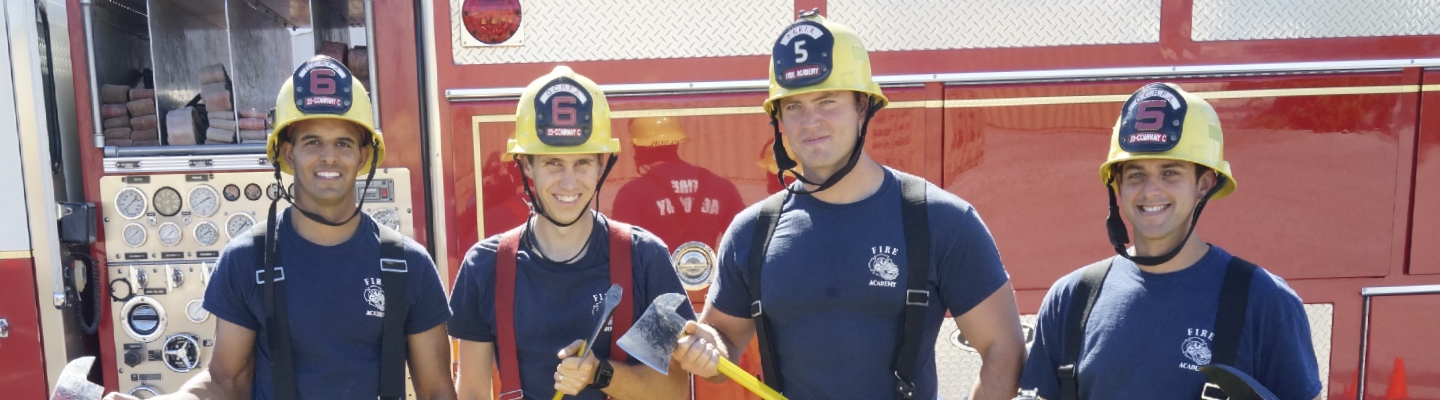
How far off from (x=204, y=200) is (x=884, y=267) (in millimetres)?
2693

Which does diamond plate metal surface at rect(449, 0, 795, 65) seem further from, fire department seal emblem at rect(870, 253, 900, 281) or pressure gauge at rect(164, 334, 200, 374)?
pressure gauge at rect(164, 334, 200, 374)

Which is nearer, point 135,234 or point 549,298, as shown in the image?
point 549,298

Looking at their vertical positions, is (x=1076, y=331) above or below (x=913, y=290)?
below

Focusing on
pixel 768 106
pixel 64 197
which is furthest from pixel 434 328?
pixel 64 197

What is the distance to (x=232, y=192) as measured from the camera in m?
3.26

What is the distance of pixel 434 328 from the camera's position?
2.35 metres

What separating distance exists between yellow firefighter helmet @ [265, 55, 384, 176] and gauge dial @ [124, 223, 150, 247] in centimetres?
137

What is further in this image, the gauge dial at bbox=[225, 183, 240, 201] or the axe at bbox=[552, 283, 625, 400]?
the gauge dial at bbox=[225, 183, 240, 201]

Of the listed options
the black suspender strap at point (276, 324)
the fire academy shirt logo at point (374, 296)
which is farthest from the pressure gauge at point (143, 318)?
the fire academy shirt logo at point (374, 296)

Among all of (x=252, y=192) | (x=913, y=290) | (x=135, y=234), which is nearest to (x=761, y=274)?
(x=913, y=290)

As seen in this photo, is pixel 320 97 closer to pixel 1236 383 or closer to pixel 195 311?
pixel 195 311

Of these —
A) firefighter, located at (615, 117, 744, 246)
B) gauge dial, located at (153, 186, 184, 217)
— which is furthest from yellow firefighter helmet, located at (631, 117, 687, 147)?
gauge dial, located at (153, 186, 184, 217)

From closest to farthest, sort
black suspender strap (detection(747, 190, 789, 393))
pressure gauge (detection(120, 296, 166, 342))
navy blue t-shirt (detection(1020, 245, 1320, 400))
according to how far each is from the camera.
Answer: navy blue t-shirt (detection(1020, 245, 1320, 400)), black suspender strap (detection(747, 190, 789, 393)), pressure gauge (detection(120, 296, 166, 342))

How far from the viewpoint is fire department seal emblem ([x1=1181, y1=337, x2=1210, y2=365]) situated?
1860 millimetres
